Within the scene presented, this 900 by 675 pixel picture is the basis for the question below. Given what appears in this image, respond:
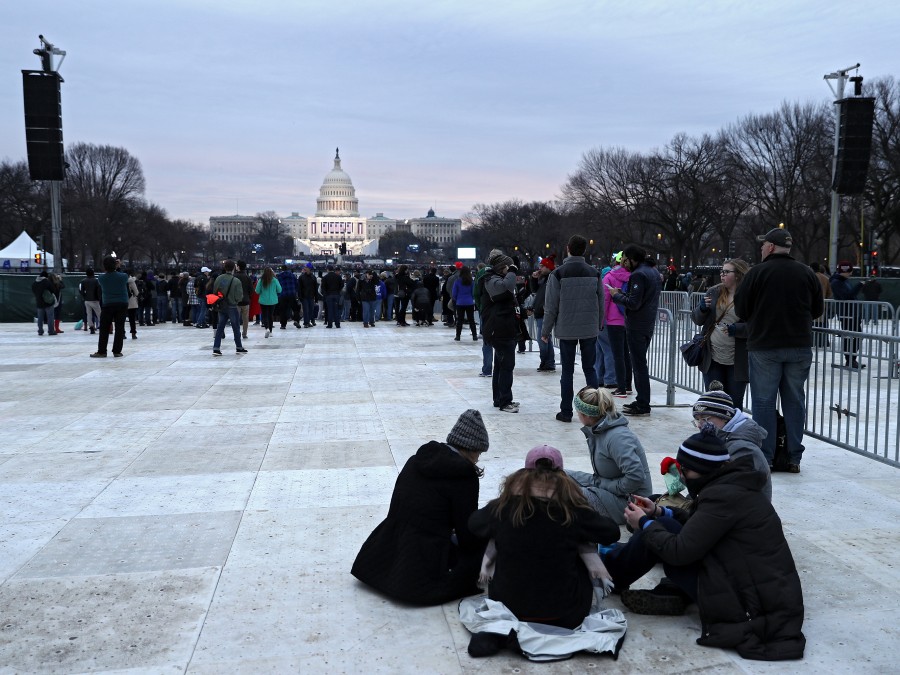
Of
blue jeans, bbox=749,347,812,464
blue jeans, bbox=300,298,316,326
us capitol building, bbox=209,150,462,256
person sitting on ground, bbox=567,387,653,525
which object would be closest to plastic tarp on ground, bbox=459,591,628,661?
person sitting on ground, bbox=567,387,653,525

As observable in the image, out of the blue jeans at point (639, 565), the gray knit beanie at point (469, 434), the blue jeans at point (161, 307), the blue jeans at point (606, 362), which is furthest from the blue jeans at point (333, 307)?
the blue jeans at point (639, 565)

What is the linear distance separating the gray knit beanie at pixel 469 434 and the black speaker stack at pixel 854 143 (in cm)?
2097

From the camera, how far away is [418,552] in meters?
4.38

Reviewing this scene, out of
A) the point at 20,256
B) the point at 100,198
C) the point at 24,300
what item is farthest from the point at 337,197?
the point at 24,300

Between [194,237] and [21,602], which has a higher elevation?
[194,237]

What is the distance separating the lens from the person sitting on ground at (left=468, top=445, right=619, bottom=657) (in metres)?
3.88

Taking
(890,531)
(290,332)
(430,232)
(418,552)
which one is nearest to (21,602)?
(418,552)

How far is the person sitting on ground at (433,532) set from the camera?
14.4ft

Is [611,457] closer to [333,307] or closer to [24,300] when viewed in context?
[333,307]

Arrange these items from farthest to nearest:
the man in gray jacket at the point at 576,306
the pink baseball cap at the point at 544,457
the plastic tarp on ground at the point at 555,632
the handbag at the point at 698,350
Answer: the man in gray jacket at the point at 576,306, the handbag at the point at 698,350, the pink baseball cap at the point at 544,457, the plastic tarp on ground at the point at 555,632

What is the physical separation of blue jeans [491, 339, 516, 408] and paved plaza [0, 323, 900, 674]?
0.26 m

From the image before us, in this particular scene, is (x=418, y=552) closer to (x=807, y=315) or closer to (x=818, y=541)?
(x=818, y=541)

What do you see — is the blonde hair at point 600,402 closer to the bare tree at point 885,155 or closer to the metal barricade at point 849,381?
the metal barricade at point 849,381

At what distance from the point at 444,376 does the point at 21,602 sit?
891 centimetres
